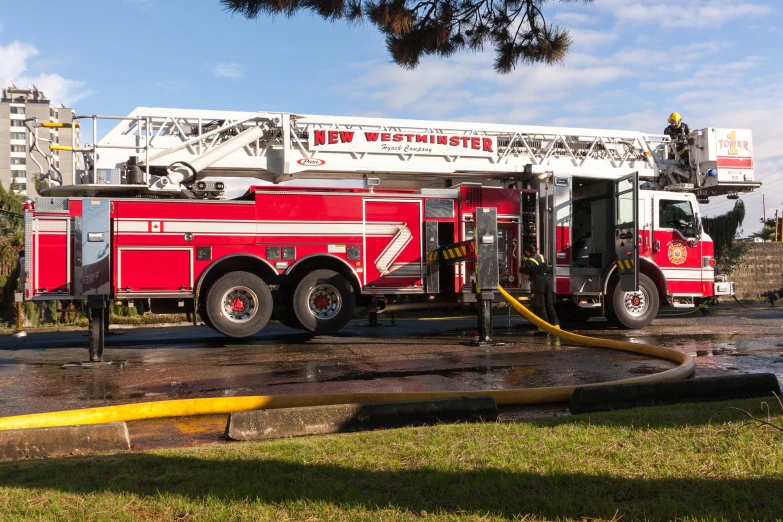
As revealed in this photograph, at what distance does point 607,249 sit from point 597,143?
94.6 inches

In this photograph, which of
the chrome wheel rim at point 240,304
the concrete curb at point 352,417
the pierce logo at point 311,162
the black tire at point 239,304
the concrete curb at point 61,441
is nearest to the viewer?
the concrete curb at point 61,441

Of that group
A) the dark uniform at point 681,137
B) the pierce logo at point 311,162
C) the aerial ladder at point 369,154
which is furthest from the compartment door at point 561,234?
the pierce logo at point 311,162

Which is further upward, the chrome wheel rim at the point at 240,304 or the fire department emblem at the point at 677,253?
the fire department emblem at the point at 677,253

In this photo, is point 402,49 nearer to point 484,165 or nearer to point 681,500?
point 484,165

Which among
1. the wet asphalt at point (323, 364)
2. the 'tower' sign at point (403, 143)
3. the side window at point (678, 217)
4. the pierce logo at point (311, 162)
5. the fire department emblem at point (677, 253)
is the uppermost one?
the 'tower' sign at point (403, 143)

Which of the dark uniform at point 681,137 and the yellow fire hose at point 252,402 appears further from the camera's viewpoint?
the dark uniform at point 681,137

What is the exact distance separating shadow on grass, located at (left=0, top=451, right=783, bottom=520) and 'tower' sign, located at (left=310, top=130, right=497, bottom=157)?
908cm

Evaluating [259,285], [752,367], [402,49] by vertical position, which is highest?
[402,49]

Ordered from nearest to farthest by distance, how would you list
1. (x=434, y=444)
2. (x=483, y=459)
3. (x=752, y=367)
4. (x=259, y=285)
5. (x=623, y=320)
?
(x=483, y=459) < (x=434, y=444) < (x=752, y=367) < (x=259, y=285) < (x=623, y=320)

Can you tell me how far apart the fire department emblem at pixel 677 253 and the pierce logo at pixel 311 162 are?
22.4 ft

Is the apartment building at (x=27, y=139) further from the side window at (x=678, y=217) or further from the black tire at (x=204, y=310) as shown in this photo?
the side window at (x=678, y=217)

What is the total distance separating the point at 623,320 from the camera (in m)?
12.5

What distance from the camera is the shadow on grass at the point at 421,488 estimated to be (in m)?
2.89

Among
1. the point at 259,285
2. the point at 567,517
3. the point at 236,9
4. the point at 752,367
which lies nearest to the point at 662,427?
the point at 567,517
